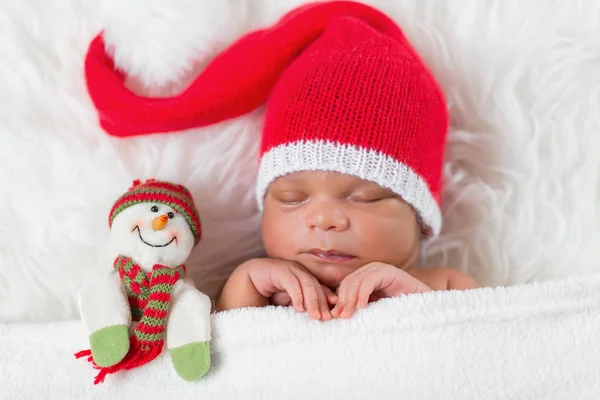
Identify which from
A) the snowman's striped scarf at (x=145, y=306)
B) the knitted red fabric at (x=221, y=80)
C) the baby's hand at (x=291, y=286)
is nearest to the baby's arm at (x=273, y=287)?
the baby's hand at (x=291, y=286)

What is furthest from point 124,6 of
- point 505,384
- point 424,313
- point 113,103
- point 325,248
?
point 505,384

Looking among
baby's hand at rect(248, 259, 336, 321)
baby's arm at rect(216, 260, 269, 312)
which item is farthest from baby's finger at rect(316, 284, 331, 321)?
baby's arm at rect(216, 260, 269, 312)

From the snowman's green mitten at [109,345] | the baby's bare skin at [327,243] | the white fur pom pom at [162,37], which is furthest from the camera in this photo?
the white fur pom pom at [162,37]

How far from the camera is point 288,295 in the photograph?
0.99m

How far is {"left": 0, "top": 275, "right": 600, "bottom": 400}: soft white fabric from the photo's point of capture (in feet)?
2.85

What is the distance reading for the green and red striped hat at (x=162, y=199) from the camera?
0.94 metres

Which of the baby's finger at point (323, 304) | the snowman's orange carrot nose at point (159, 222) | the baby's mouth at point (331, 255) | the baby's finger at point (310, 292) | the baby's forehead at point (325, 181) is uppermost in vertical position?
the baby's forehead at point (325, 181)

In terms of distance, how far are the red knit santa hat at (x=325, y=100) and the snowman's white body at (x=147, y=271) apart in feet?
0.62

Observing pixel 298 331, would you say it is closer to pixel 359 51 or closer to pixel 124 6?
pixel 359 51

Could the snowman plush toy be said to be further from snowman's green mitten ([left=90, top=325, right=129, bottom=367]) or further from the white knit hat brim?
the white knit hat brim

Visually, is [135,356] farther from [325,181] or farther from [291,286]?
[325,181]

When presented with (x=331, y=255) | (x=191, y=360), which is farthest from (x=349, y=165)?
(x=191, y=360)

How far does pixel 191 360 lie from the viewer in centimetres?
86

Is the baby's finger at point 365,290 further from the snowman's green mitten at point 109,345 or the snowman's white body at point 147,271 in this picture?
the snowman's green mitten at point 109,345
